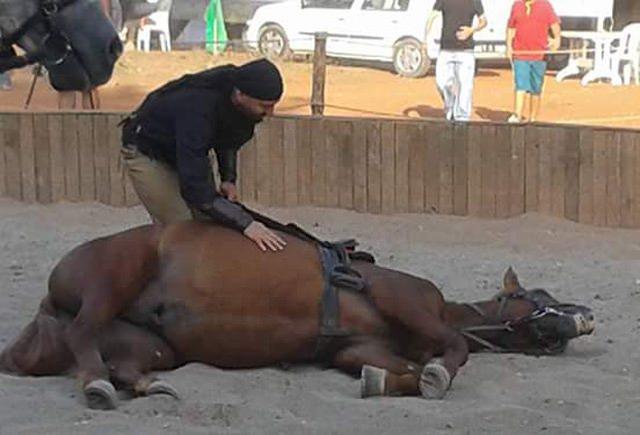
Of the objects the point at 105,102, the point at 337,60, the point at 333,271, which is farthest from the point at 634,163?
the point at 337,60

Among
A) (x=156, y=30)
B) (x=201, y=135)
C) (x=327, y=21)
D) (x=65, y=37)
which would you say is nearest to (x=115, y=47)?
(x=65, y=37)

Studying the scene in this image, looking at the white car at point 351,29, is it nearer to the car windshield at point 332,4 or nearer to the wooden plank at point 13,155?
the car windshield at point 332,4

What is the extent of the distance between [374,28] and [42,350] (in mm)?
18240

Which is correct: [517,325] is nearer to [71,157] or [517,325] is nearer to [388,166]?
[388,166]

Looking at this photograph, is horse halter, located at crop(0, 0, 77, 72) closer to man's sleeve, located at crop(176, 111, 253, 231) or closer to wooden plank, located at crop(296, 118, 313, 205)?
man's sleeve, located at crop(176, 111, 253, 231)

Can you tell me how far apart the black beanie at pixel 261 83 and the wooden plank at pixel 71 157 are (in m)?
5.42

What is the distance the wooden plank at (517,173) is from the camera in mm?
10398

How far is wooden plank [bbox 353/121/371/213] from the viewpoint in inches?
424

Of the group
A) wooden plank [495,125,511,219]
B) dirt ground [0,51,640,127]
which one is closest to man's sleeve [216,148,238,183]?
wooden plank [495,125,511,219]

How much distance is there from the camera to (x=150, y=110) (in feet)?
20.7

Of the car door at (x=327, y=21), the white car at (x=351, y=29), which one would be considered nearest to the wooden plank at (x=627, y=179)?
the white car at (x=351, y=29)

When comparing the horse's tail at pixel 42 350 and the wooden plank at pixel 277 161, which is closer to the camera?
the horse's tail at pixel 42 350

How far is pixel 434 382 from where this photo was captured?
224 inches

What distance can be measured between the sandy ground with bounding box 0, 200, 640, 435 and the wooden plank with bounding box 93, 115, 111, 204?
6.23ft
